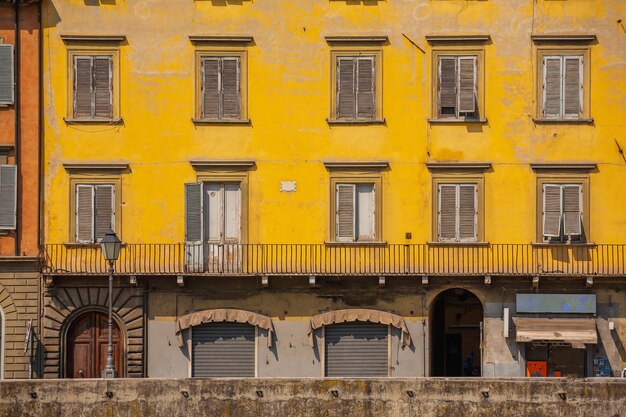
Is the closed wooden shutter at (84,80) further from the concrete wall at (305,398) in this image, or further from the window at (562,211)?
the window at (562,211)

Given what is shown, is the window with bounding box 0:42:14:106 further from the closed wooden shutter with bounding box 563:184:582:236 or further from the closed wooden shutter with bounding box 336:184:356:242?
the closed wooden shutter with bounding box 563:184:582:236

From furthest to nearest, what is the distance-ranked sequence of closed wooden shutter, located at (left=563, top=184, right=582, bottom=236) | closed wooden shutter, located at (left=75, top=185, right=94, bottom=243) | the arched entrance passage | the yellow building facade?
the arched entrance passage → closed wooden shutter, located at (left=75, top=185, right=94, bottom=243) → the yellow building facade → closed wooden shutter, located at (left=563, top=184, right=582, bottom=236)

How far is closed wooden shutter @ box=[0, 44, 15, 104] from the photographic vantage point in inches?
1588

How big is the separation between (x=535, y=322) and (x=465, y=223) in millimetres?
2984

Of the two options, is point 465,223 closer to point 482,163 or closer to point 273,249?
point 482,163

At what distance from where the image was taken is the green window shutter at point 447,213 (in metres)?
40.1

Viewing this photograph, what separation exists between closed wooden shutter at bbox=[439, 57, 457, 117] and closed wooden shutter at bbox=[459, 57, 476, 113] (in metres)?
0.17

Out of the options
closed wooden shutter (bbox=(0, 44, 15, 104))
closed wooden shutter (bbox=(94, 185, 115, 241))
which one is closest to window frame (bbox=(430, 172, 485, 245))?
closed wooden shutter (bbox=(94, 185, 115, 241))

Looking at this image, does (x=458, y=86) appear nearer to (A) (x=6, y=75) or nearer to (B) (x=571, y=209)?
(B) (x=571, y=209)

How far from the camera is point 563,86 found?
4012 cm

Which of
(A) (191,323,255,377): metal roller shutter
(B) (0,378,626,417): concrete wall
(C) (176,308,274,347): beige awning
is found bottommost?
(B) (0,378,626,417): concrete wall

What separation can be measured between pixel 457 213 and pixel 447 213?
0.81 feet

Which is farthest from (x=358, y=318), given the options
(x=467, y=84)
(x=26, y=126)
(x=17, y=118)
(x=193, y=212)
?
(x=17, y=118)

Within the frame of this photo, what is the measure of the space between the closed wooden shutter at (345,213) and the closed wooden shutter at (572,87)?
569 centimetres
